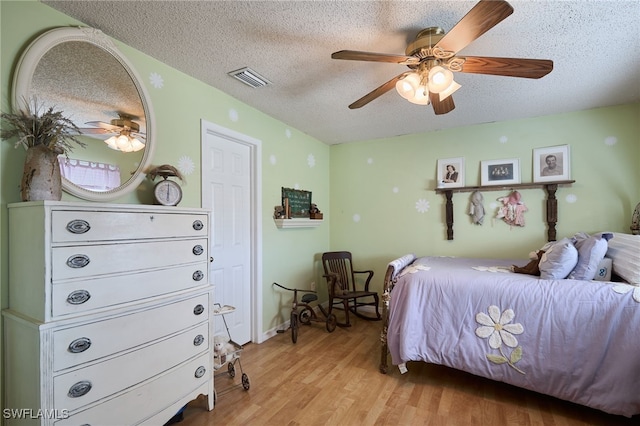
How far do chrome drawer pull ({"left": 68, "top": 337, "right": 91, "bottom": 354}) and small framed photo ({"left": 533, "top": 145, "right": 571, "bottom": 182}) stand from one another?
3.99 metres

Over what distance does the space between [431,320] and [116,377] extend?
6.57ft

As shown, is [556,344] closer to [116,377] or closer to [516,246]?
[516,246]

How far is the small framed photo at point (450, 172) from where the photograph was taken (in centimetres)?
343

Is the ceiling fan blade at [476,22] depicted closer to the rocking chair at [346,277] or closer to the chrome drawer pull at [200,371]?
the chrome drawer pull at [200,371]

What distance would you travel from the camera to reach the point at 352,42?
181cm

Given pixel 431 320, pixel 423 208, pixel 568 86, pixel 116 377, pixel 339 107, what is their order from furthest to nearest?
pixel 423 208
pixel 339 107
pixel 568 86
pixel 431 320
pixel 116 377

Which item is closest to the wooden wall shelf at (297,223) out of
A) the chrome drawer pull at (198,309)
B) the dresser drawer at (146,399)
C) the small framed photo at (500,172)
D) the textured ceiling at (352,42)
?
the textured ceiling at (352,42)

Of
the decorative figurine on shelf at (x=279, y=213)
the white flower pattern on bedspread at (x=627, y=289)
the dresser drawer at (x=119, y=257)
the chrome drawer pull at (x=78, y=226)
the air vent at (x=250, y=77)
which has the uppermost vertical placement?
the air vent at (x=250, y=77)

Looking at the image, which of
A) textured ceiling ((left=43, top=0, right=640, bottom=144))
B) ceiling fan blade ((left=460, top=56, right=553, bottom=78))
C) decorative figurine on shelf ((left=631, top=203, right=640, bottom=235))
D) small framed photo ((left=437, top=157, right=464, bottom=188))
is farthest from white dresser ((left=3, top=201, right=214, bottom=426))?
decorative figurine on shelf ((left=631, top=203, right=640, bottom=235))

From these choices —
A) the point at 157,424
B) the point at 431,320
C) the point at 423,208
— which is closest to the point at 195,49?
the point at 157,424

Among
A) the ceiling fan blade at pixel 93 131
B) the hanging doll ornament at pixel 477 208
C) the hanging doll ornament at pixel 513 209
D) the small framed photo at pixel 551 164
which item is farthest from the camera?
the hanging doll ornament at pixel 477 208

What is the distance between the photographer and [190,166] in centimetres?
225

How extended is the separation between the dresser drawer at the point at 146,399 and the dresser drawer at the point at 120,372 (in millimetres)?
43

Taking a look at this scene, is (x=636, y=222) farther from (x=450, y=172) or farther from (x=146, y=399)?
(x=146, y=399)
